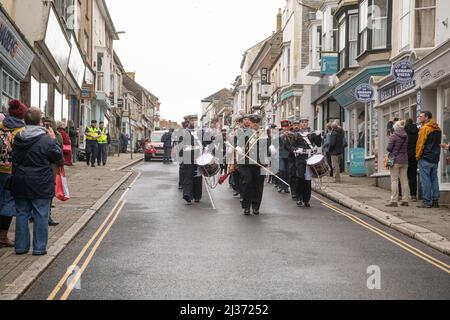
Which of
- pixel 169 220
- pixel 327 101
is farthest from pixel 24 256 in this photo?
pixel 327 101

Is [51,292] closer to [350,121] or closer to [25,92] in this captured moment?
[25,92]

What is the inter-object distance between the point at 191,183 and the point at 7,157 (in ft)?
20.9

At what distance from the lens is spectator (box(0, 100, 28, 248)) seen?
27.2 feet

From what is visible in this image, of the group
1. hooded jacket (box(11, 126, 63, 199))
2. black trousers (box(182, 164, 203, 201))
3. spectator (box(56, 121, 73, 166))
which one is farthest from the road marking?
black trousers (box(182, 164, 203, 201))

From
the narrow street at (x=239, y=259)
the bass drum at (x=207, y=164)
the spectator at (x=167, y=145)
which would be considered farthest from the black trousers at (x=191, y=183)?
the spectator at (x=167, y=145)

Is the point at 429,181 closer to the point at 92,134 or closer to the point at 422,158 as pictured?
the point at 422,158

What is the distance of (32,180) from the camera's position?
7.91m

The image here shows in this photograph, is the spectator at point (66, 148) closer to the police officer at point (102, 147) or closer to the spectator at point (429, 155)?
the spectator at point (429, 155)

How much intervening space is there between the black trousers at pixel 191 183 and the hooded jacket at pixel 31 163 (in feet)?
20.4

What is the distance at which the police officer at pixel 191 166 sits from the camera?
14.2m

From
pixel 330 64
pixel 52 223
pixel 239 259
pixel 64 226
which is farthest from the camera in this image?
pixel 330 64

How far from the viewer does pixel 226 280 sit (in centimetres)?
674

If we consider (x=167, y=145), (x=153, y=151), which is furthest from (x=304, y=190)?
(x=153, y=151)

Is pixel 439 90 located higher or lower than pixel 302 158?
higher
